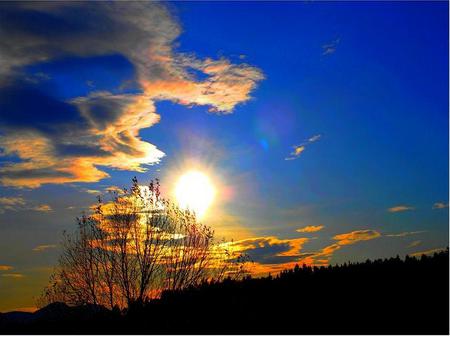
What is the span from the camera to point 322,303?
966cm

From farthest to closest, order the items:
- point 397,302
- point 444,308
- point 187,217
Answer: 1. point 187,217
2. point 397,302
3. point 444,308

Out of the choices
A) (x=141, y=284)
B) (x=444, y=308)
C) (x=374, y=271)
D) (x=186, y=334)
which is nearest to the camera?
(x=444, y=308)

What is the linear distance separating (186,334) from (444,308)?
5.95m

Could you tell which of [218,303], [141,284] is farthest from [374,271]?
[141,284]

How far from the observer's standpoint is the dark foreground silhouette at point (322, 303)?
27.8 feet

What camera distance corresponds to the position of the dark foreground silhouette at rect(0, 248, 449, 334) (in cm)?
846

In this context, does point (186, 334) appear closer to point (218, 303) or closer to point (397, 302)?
point (218, 303)

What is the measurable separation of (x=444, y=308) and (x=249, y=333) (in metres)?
4.03

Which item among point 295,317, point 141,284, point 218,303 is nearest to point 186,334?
point 218,303

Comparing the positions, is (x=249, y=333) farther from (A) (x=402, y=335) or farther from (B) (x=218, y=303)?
(A) (x=402, y=335)

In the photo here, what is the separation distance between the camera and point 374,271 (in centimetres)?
966

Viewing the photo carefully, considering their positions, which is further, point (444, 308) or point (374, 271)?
point (374, 271)

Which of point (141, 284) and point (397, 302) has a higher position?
point (141, 284)

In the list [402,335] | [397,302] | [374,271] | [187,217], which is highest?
[187,217]
